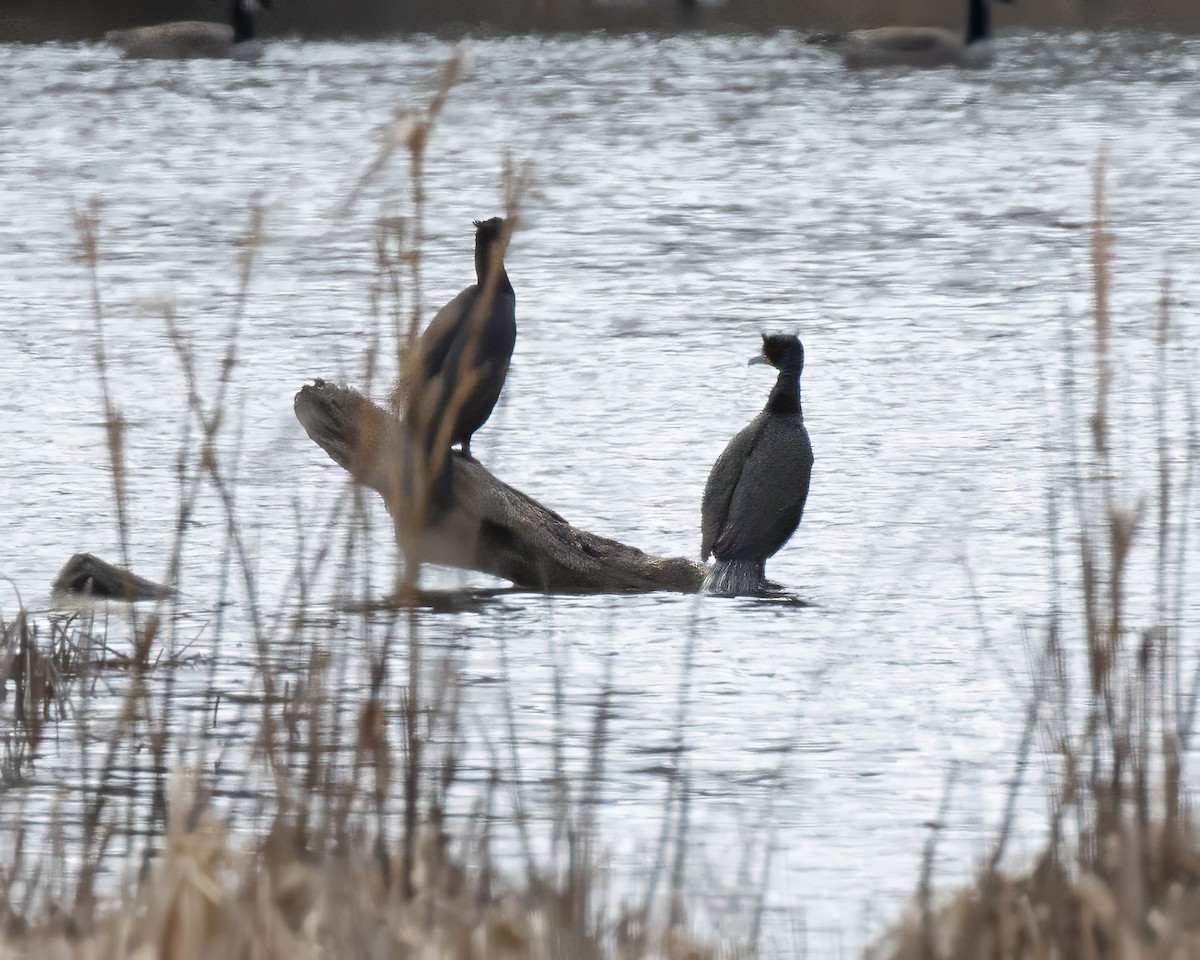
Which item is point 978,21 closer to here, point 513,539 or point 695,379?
point 695,379

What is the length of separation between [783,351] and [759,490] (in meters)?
0.55

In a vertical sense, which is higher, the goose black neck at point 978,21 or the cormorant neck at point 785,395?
the goose black neck at point 978,21

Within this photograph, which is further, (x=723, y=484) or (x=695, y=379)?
(x=695, y=379)

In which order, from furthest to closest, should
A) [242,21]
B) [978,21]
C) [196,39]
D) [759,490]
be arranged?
[196,39] → [242,21] → [978,21] → [759,490]

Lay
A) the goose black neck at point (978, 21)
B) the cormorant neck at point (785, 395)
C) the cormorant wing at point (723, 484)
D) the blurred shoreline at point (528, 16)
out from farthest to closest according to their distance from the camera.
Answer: the blurred shoreline at point (528, 16), the goose black neck at point (978, 21), the cormorant neck at point (785, 395), the cormorant wing at point (723, 484)

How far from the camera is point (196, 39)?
1388 inches

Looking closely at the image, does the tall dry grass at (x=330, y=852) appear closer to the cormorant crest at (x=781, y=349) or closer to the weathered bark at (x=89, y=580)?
the weathered bark at (x=89, y=580)

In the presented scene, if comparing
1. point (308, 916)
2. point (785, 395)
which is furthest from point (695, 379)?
point (308, 916)

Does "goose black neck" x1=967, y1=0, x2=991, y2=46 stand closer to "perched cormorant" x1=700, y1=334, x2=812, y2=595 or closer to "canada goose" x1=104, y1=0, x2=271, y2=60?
"canada goose" x1=104, y1=0, x2=271, y2=60

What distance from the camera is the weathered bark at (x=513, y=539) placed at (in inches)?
278

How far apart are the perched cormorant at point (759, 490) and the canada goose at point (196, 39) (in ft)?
92.3

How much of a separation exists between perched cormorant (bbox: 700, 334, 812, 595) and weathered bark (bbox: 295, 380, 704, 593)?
0.12 meters

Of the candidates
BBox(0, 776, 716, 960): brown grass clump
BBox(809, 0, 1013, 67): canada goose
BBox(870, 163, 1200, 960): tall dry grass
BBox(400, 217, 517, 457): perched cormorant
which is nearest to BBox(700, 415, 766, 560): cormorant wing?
BBox(400, 217, 517, 457): perched cormorant

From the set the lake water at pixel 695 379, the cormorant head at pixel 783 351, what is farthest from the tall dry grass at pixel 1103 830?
the cormorant head at pixel 783 351
